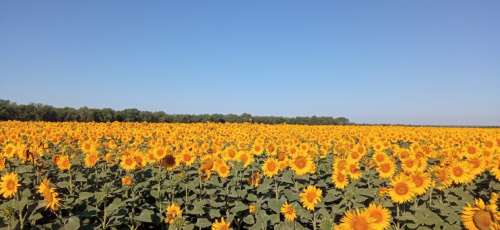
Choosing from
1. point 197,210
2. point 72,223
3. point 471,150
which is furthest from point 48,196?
point 471,150

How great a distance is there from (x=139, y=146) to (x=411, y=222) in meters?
7.89

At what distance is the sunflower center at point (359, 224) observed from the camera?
109 inches

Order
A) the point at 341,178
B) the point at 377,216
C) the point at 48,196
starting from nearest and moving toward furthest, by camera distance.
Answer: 1. the point at 377,216
2. the point at 48,196
3. the point at 341,178

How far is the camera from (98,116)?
128ft

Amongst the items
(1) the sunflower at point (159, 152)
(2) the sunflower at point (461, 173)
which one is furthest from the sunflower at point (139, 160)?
(2) the sunflower at point (461, 173)

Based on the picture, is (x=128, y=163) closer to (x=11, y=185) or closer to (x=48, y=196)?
(x=11, y=185)

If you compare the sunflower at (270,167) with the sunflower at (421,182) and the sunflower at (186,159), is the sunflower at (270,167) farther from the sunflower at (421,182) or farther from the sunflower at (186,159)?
the sunflower at (421,182)

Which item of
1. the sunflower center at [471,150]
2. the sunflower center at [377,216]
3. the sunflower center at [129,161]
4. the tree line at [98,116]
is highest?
the tree line at [98,116]

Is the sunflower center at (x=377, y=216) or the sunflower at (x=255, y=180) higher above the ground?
the sunflower center at (x=377, y=216)

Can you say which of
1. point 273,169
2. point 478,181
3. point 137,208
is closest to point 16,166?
point 137,208

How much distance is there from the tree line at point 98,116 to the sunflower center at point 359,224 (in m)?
21.2

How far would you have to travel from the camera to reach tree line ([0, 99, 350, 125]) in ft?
107

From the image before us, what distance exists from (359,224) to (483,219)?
1.12 m

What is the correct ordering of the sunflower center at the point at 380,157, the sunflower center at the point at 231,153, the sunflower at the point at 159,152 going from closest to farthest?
1. the sunflower center at the point at 380,157
2. the sunflower at the point at 159,152
3. the sunflower center at the point at 231,153
